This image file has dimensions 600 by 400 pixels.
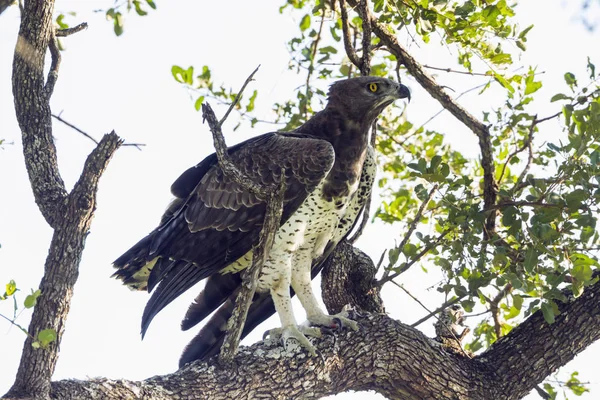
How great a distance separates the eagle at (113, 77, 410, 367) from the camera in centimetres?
545

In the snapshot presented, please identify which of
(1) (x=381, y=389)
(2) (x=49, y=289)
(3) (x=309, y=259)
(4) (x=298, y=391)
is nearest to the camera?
(2) (x=49, y=289)

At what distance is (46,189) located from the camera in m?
4.61

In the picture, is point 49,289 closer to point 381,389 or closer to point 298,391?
point 298,391

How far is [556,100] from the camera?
5.17 metres

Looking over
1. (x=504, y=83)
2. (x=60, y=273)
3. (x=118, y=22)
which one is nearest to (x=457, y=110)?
(x=504, y=83)

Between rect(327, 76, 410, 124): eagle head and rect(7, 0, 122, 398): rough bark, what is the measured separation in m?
2.03

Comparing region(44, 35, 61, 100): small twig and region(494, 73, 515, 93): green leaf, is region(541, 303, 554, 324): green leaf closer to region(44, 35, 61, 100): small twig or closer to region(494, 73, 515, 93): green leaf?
region(494, 73, 515, 93): green leaf

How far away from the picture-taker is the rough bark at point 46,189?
3.84 m

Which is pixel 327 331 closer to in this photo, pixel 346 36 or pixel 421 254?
pixel 421 254

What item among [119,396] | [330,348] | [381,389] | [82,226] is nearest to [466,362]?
[381,389]

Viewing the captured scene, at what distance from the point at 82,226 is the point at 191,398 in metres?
1.13

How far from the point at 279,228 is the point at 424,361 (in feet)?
4.12

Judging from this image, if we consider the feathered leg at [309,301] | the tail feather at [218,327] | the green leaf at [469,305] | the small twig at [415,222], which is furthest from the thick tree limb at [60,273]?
the green leaf at [469,305]

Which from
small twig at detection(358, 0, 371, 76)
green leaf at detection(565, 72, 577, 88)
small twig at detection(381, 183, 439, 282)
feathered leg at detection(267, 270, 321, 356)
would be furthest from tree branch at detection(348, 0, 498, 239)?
feathered leg at detection(267, 270, 321, 356)
